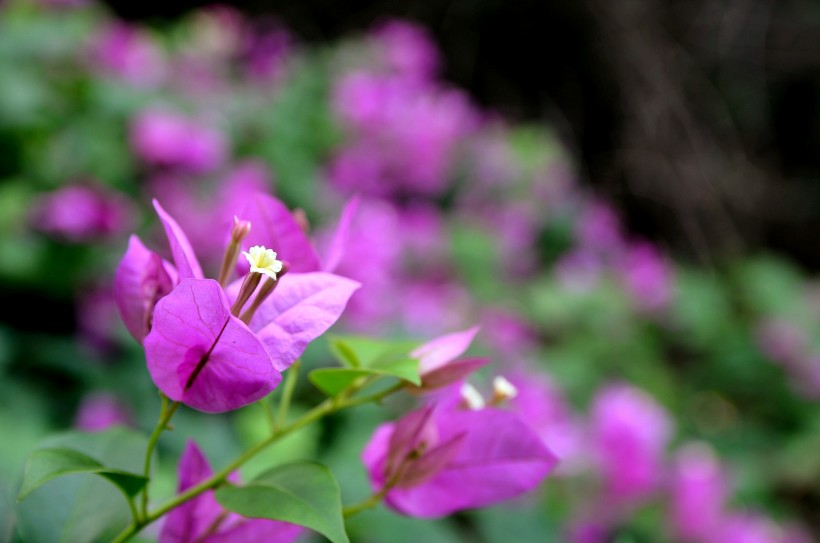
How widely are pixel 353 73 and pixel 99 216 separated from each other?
3.59ft

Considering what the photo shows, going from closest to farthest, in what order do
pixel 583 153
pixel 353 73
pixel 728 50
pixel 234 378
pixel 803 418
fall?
pixel 234 378 → pixel 803 418 → pixel 353 73 → pixel 728 50 → pixel 583 153

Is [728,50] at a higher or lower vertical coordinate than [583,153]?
higher

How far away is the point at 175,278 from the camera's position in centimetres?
37

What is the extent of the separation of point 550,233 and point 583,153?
4.73 ft

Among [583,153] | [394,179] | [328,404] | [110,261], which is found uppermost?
[328,404]

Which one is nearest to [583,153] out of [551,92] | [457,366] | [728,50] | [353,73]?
[551,92]

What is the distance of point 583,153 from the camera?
134 inches

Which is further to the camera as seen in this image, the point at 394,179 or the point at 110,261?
the point at 394,179

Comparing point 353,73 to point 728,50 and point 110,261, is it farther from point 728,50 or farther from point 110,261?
point 728,50

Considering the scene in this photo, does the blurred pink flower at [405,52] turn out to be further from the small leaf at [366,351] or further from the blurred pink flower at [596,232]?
the small leaf at [366,351]

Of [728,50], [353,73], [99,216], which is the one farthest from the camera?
[728,50]

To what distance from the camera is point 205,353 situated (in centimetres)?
31

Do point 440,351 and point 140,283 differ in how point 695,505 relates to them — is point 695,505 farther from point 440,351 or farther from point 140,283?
point 140,283

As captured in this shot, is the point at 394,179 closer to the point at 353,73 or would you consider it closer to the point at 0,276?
the point at 353,73
